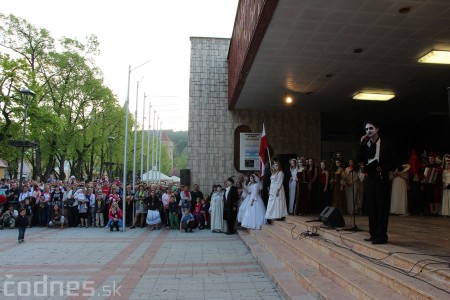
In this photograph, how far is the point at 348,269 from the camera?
470cm

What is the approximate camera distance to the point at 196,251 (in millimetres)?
8688

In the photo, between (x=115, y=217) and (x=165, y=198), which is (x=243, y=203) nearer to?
(x=165, y=198)

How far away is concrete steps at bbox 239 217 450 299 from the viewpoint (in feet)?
11.4

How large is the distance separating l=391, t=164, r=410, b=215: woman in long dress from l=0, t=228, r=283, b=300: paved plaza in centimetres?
480

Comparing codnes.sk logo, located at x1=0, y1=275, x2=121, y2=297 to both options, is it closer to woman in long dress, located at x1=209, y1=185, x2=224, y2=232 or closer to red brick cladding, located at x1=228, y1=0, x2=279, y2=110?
red brick cladding, located at x1=228, y1=0, x2=279, y2=110

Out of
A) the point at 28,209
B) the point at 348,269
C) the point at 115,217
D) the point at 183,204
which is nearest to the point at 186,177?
the point at 183,204

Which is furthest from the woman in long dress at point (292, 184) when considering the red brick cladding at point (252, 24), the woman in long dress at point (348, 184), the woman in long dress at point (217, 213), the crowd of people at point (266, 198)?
the red brick cladding at point (252, 24)

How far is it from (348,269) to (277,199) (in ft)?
17.6

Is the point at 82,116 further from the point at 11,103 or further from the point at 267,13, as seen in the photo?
the point at 267,13

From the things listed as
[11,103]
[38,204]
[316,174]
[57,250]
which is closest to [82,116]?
[11,103]

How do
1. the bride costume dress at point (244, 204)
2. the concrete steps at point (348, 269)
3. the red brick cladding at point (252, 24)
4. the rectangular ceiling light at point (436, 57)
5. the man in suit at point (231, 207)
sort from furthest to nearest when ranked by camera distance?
the man in suit at point (231, 207)
the bride costume dress at point (244, 204)
the rectangular ceiling light at point (436, 57)
the red brick cladding at point (252, 24)
the concrete steps at point (348, 269)

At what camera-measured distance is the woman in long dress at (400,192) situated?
1005 cm

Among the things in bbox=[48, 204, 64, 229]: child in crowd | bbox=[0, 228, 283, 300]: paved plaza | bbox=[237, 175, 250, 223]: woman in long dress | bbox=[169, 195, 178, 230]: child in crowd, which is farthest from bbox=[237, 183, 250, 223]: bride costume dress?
bbox=[48, 204, 64, 229]: child in crowd

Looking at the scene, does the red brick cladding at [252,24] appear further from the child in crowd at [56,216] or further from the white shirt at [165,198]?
the child in crowd at [56,216]
